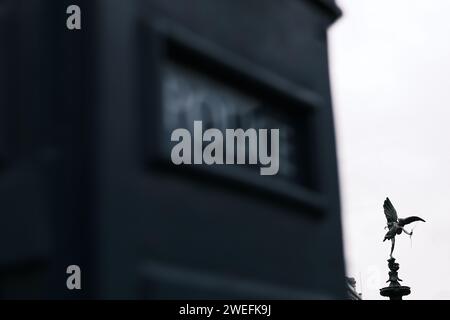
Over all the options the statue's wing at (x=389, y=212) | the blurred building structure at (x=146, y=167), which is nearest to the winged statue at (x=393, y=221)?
the statue's wing at (x=389, y=212)

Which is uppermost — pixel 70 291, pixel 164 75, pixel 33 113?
pixel 164 75

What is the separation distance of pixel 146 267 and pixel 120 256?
0.15m

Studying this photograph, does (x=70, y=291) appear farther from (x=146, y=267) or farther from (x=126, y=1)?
(x=126, y=1)

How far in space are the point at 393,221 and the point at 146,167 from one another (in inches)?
831

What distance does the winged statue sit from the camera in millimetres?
22875

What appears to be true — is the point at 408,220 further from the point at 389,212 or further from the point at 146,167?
the point at 146,167

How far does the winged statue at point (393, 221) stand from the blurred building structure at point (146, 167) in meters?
19.5

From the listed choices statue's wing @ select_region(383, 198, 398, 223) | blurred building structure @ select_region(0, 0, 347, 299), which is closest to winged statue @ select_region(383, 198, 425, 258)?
statue's wing @ select_region(383, 198, 398, 223)

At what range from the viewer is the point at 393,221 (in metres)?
23.2

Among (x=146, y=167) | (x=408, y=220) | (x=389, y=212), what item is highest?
(x=389, y=212)

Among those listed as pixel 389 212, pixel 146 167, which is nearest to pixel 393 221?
Answer: pixel 389 212

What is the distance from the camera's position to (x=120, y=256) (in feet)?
9.32

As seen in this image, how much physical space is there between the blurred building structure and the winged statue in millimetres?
19518

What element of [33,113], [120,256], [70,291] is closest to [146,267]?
[120,256]
